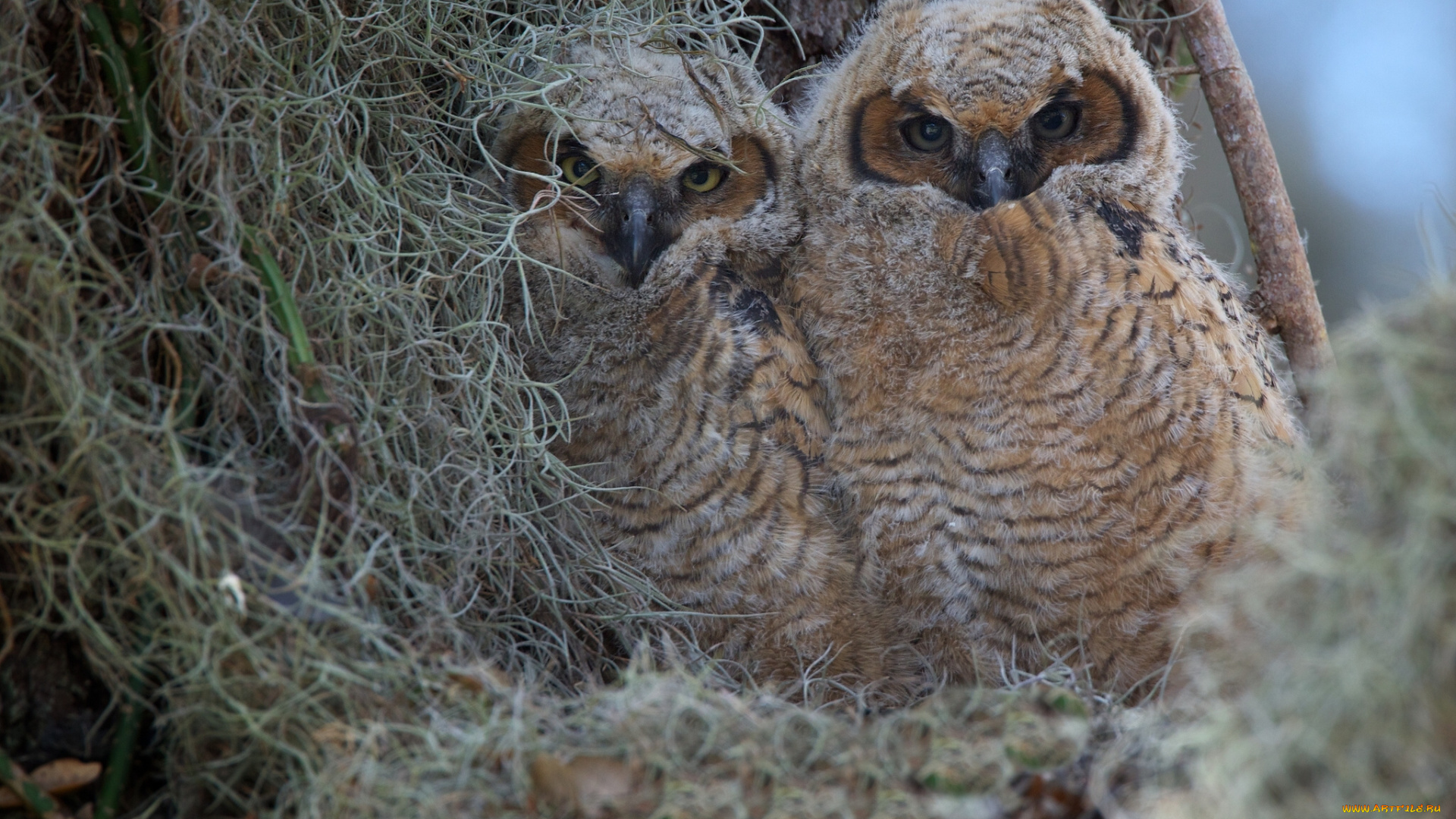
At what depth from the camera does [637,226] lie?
1.86m

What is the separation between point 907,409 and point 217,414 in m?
1.16

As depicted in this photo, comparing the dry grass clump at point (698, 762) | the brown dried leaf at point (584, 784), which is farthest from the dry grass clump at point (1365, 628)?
the brown dried leaf at point (584, 784)

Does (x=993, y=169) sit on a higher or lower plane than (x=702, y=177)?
higher

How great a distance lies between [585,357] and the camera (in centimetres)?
187

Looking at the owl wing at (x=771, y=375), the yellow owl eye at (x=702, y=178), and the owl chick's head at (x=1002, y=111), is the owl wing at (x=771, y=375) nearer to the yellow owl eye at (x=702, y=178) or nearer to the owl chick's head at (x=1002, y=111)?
the yellow owl eye at (x=702, y=178)

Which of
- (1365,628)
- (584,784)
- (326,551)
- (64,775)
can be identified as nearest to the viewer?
(1365,628)

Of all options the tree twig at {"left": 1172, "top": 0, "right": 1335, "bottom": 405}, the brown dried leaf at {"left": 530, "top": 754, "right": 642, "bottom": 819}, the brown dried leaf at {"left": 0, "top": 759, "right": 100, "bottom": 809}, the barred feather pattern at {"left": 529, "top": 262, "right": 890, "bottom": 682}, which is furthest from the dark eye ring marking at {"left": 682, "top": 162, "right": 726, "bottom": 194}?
the brown dried leaf at {"left": 0, "top": 759, "right": 100, "bottom": 809}

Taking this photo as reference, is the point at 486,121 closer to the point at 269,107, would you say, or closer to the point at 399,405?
the point at 269,107

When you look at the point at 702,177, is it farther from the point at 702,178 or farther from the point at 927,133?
the point at 927,133

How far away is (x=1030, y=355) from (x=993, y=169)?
1.14 feet

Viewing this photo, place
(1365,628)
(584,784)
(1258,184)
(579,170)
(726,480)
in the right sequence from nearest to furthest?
1. (1365,628)
2. (584,784)
3. (726,480)
4. (579,170)
5. (1258,184)

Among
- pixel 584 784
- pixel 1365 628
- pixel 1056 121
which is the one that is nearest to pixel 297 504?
pixel 584 784

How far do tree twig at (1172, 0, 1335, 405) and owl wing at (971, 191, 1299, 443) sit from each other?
30cm

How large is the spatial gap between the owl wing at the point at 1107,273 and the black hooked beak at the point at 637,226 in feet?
1.94
